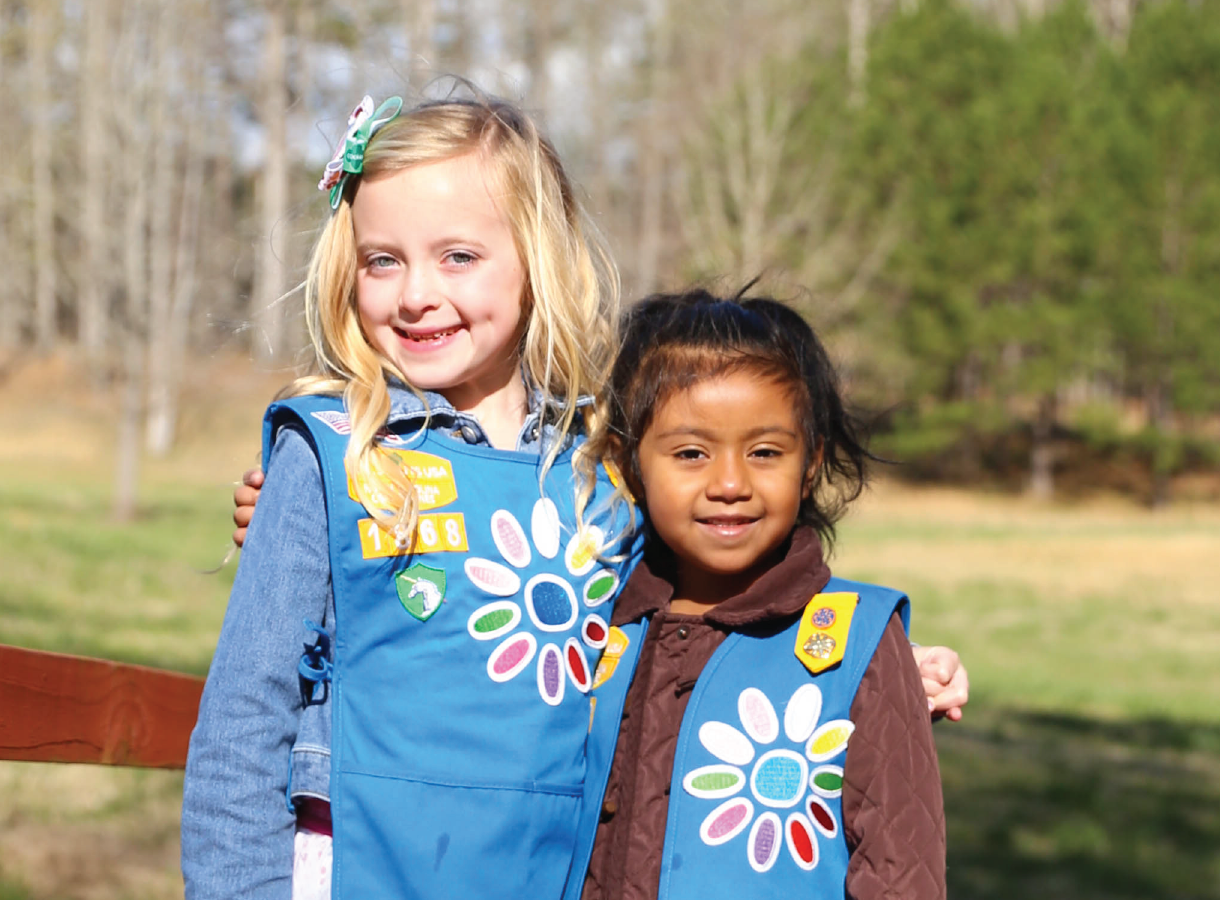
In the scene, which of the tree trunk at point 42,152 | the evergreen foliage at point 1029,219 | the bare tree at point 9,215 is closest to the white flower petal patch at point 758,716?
the evergreen foliage at point 1029,219

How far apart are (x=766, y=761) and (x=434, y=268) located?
827 millimetres

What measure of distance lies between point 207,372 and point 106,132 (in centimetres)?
1028

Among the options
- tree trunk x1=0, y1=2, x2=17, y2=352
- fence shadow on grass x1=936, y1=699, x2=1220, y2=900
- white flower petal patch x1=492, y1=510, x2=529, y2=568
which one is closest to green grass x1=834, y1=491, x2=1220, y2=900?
fence shadow on grass x1=936, y1=699, x2=1220, y2=900

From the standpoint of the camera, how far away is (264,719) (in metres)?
1.71

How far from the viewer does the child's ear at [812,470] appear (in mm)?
2049

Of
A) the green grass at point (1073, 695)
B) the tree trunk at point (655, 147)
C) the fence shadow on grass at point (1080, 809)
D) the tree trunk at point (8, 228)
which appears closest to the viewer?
the fence shadow on grass at point (1080, 809)

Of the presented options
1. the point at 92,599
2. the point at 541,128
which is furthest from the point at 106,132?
the point at 541,128

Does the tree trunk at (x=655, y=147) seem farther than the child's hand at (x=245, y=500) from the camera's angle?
Yes

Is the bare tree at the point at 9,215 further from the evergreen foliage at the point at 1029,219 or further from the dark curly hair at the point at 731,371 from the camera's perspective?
the dark curly hair at the point at 731,371

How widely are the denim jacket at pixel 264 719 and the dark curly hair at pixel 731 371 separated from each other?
0.50 meters

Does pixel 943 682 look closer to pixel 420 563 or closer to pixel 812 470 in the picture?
pixel 812 470

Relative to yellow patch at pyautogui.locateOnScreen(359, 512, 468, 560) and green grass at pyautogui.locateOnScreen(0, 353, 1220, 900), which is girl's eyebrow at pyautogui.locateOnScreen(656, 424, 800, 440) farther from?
green grass at pyautogui.locateOnScreen(0, 353, 1220, 900)

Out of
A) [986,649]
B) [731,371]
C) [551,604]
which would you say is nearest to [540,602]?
[551,604]

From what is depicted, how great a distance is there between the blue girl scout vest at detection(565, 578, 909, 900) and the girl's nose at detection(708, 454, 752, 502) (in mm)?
184
